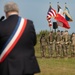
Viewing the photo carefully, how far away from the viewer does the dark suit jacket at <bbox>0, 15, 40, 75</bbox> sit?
557 centimetres

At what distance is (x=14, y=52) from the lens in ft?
18.4

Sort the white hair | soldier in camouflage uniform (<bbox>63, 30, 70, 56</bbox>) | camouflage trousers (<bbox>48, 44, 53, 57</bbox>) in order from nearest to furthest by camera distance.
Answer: the white hair → camouflage trousers (<bbox>48, 44, 53, 57</bbox>) → soldier in camouflage uniform (<bbox>63, 30, 70, 56</bbox>)

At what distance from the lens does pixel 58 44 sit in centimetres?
2700

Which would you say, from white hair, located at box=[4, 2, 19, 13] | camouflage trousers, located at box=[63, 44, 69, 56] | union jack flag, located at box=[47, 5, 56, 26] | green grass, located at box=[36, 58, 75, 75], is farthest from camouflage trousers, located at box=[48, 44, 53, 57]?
white hair, located at box=[4, 2, 19, 13]

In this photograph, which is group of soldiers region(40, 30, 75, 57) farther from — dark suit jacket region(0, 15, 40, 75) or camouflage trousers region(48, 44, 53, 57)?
dark suit jacket region(0, 15, 40, 75)

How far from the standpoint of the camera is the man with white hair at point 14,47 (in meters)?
5.57

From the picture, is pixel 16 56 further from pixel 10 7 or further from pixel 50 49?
pixel 50 49

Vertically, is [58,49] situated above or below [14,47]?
below

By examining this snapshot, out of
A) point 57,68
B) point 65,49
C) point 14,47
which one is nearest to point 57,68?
point 57,68

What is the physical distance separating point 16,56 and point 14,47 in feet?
0.39

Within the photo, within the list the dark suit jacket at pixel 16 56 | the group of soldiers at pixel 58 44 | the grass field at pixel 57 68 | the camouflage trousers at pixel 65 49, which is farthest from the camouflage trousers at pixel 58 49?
the dark suit jacket at pixel 16 56

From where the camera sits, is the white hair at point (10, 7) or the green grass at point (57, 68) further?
the green grass at point (57, 68)

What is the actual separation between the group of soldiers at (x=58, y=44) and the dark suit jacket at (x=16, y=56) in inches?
825

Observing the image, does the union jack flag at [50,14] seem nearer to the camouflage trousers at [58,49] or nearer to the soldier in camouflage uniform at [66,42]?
the soldier in camouflage uniform at [66,42]
